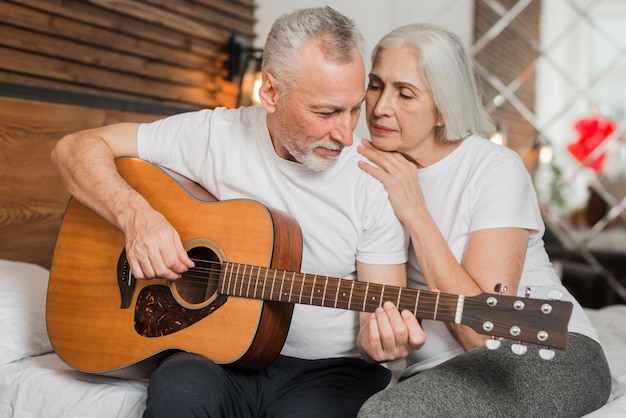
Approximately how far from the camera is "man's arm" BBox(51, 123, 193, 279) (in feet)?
6.04

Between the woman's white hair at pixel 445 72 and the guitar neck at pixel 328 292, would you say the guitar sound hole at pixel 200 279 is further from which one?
the woman's white hair at pixel 445 72

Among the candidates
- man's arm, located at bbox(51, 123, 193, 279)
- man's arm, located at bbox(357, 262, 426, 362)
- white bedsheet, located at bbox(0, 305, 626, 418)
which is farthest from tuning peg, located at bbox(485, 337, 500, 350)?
man's arm, located at bbox(51, 123, 193, 279)

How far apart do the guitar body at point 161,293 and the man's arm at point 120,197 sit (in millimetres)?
53

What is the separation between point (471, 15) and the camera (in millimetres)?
5422

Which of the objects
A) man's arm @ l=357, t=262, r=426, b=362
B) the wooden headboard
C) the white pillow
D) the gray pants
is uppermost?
man's arm @ l=357, t=262, r=426, b=362

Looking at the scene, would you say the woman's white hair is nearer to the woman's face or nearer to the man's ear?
the woman's face

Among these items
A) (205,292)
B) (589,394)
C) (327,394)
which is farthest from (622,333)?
(205,292)

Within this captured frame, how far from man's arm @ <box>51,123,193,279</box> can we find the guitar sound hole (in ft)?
0.15

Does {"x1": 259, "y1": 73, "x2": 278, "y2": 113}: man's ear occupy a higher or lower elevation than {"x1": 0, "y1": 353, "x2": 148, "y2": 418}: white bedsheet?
higher

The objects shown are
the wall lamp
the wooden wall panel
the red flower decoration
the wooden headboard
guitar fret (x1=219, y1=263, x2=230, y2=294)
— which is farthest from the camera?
the red flower decoration

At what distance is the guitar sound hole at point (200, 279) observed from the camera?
1.84 m

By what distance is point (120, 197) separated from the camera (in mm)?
1986

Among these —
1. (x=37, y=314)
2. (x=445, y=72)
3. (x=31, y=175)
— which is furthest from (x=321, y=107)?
(x=31, y=175)

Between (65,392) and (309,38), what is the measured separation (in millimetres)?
1071
